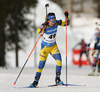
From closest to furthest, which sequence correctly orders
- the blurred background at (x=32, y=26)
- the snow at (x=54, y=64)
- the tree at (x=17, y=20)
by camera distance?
the snow at (x=54, y=64), the blurred background at (x=32, y=26), the tree at (x=17, y=20)

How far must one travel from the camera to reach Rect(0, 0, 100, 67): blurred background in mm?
19922

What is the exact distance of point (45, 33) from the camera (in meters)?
8.05

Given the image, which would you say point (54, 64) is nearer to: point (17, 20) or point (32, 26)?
point (32, 26)

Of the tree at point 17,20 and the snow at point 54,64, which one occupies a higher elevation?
the tree at point 17,20

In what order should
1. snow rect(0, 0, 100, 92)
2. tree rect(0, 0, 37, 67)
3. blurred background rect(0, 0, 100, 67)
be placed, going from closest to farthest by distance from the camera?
snow rect(0, 0, 100, 92)
blurred background rect(0, 0, 100, 67)
tree rect(0, 0, 37, 67)

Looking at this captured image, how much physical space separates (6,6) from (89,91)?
1341 cm

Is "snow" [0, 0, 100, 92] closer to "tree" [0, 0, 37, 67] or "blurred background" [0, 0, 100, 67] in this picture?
"blurred background" [0, 0, 100, 67]

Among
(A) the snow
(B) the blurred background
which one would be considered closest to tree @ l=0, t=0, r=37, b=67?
(B) the blurred background

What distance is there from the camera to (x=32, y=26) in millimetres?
22328

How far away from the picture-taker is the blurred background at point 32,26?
1992 centimetres

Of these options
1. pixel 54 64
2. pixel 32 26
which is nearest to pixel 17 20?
pixel 32 26

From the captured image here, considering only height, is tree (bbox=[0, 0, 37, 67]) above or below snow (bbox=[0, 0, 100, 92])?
above

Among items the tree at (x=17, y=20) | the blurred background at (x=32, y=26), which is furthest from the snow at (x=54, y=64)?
the tree at (x=17, y=20)

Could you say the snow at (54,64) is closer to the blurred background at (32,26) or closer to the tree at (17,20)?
the blurred background at (32,26)
